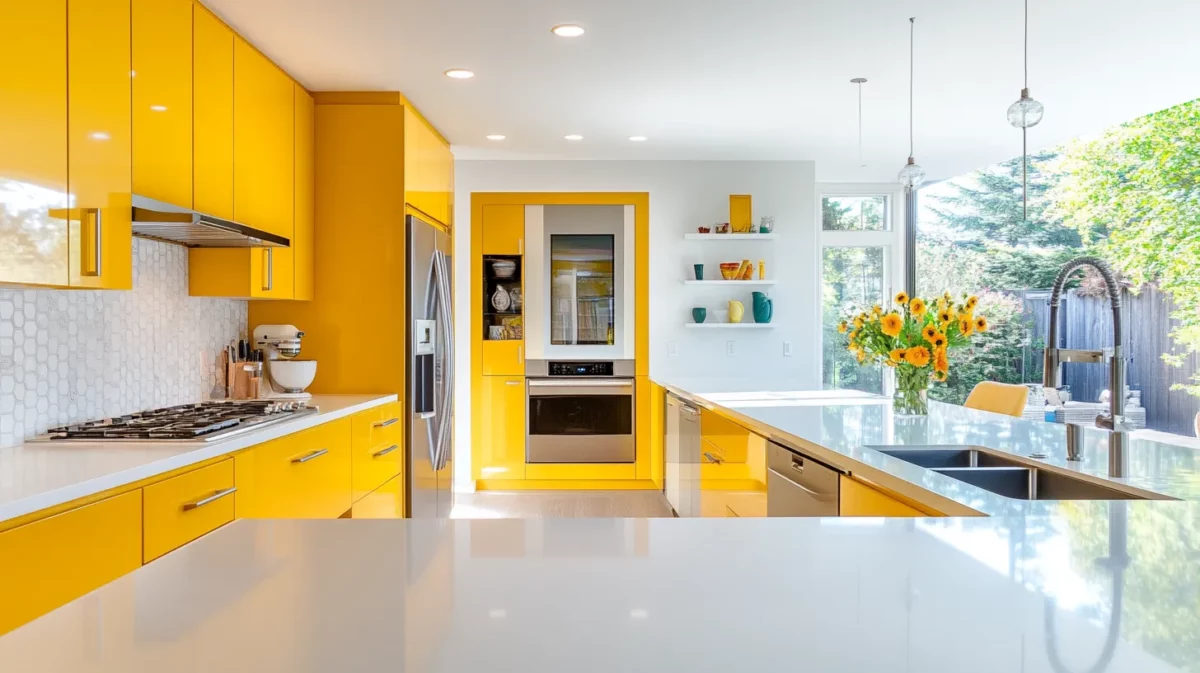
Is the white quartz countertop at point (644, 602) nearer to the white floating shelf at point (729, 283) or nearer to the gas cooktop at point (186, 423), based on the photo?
the gas cooktop at point (186, 423)

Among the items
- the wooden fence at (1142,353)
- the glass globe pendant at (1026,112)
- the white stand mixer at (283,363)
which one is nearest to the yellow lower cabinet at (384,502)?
the white stand mixer at (283,363)

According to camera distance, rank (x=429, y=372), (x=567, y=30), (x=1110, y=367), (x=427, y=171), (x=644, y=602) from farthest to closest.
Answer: (x=427, y=171)
(x=429, y=372)
(x=567, y=30)
(x=1110, y=367)
(x=644, y=602)

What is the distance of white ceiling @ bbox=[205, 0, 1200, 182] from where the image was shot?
2865 mm

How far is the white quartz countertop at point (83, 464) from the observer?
1452mm

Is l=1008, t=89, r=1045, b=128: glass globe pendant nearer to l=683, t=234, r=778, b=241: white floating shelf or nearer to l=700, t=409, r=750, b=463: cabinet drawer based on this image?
l=700, t=409, r=750, b=463: cabinet drawer

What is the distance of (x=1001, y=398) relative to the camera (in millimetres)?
3494

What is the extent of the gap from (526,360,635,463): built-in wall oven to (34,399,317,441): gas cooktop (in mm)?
2651

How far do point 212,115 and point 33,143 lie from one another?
1040mm

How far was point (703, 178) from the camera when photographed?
562 centimetres

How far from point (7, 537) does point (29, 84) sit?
1.07m

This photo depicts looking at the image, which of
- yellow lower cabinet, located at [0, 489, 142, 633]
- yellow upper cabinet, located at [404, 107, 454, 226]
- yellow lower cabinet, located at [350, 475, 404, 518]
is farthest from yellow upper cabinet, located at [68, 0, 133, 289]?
yellow upper cabinet, located at [404, 107, 454, 226]

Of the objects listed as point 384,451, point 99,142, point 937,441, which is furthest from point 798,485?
point 99,142

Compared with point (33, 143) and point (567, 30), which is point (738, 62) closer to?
point (567, 30)

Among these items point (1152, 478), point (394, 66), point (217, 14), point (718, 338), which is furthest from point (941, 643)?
point (718, 338)
